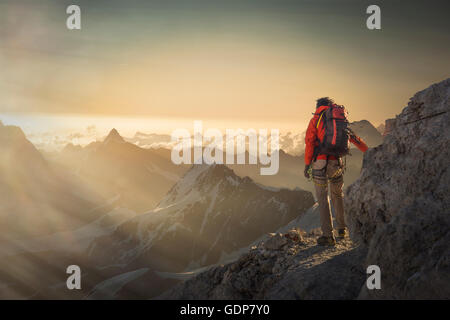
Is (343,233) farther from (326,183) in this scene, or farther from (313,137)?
(313,137)

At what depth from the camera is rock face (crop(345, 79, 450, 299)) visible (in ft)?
18.8

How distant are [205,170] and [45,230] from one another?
128539mm

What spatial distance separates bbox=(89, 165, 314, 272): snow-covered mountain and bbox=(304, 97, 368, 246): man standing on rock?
117273 mm

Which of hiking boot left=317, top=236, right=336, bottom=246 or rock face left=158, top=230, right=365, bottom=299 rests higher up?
hiking boot left=317, top=236, right=336, bottom=246

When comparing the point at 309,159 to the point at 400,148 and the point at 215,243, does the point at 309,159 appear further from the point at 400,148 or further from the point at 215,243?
the point at 215,243

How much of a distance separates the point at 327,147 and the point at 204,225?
13558 centimetres

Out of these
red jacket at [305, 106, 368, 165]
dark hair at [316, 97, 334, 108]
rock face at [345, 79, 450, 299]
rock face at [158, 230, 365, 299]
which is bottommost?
rock face at [158, 230, 365, 299]

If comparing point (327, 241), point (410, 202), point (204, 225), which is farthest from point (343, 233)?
point (204, 225)

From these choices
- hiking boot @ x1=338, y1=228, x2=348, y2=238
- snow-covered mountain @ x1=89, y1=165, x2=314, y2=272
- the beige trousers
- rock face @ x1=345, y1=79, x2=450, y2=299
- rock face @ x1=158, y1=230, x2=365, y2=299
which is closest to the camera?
rock face @ x1=345, y1=79, x2=450, y2=299

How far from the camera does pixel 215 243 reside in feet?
440

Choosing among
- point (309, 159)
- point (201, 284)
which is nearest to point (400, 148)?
point (309, 159)

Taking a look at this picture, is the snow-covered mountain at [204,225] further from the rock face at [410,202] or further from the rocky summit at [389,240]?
the rock face at [410,202]

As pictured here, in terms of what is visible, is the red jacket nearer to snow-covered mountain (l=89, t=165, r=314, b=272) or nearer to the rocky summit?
the rocky summit

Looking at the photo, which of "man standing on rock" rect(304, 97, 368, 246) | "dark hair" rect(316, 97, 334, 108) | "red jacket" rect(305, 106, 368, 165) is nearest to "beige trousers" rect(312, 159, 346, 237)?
"man standing on rock" rect(304, 97, 368, 246)
